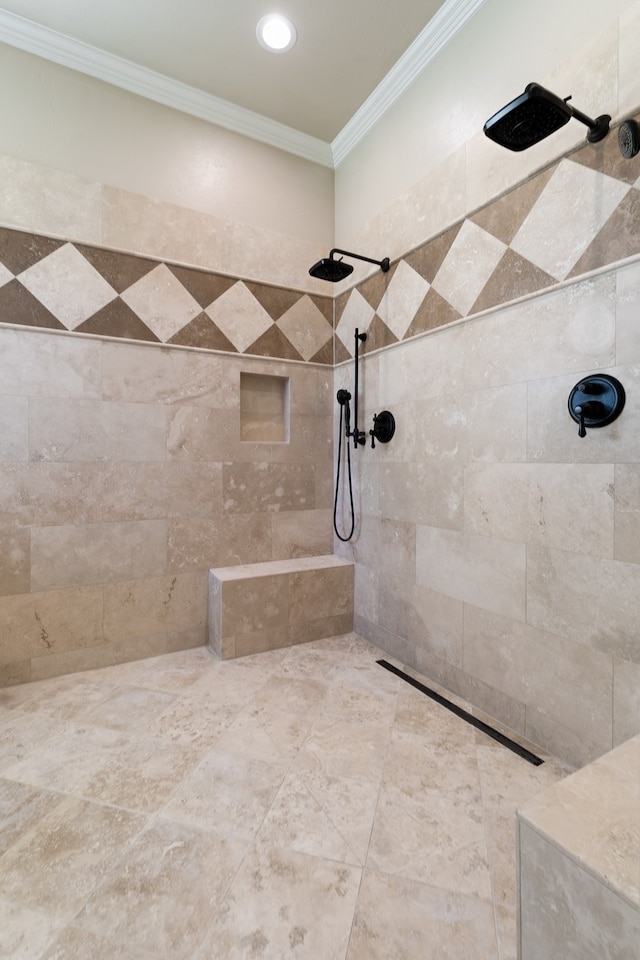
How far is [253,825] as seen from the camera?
1.27 metres

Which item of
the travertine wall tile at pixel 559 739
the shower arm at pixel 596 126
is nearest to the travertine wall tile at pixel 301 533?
the travertine wall tile at pixel 559 739

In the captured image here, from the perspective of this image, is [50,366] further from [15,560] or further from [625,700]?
[625,700]

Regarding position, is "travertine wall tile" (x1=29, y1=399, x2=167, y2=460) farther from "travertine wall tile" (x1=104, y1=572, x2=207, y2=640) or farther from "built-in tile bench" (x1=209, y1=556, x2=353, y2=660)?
"built-in tile bench" (x1=209, y1=556, x2=353, y2=660)

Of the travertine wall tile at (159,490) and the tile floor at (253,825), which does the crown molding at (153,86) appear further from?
the tile floor at (253,825)

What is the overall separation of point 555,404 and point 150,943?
190 cm

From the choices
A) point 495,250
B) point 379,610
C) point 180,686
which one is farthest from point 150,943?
point 495,250

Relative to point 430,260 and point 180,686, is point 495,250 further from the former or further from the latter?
point 180,686

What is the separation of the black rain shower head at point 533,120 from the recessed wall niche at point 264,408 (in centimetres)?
166

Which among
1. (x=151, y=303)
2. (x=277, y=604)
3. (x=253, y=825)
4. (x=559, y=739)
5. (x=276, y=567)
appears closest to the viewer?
(x=253, y=825)

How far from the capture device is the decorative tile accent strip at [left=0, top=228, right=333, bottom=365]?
80.5 inches

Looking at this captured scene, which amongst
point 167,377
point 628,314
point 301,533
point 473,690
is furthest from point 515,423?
point 167,377

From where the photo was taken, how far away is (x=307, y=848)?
119 centimetres

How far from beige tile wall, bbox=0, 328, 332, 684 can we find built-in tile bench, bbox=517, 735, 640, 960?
202cm

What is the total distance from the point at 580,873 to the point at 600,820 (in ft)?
0.38
